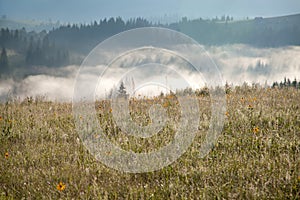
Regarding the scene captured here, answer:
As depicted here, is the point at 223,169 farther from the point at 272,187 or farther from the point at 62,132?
the point at 62,132

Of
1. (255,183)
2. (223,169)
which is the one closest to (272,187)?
(255,183)

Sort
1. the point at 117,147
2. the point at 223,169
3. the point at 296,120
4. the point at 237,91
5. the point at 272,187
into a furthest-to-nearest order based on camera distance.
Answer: the point at 237,91 < the point at 296,120 < the point at 117,147 < the point at 223,169 < the point at 272,187

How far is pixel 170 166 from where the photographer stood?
5.88 meters

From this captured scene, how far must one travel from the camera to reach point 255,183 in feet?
15.8

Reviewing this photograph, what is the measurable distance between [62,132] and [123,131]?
1513mm

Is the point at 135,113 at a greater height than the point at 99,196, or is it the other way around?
the point at 135,113

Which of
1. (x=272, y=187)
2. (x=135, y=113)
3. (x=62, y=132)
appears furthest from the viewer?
(x=135, y=113)

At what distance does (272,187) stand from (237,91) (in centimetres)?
886

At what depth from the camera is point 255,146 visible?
6410mm

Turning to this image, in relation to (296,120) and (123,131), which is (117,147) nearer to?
(123,131)

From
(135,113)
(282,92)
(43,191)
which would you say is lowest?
(43,191)

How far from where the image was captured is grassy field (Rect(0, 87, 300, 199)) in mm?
4949

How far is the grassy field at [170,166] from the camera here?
4.95 meters

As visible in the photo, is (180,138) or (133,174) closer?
(133,174)
